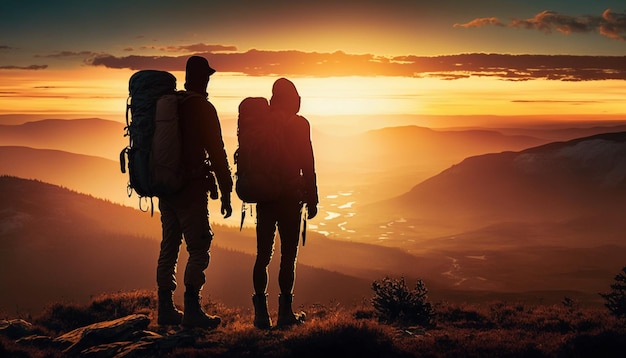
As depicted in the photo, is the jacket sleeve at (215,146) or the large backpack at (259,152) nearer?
the jacket sleeve at (215,146)

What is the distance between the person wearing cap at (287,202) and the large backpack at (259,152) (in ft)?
0.57

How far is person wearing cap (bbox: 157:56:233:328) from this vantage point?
8.70m

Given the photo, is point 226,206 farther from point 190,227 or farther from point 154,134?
point 154,134

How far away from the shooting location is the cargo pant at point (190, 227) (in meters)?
8.97

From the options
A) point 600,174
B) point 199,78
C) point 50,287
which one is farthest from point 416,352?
point 600,174

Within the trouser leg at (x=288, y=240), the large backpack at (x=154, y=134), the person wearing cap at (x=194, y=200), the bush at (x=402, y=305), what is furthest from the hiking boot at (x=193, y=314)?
the bush at (x=402, y=305)

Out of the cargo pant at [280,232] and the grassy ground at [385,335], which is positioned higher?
the cargo pant at [280,232]

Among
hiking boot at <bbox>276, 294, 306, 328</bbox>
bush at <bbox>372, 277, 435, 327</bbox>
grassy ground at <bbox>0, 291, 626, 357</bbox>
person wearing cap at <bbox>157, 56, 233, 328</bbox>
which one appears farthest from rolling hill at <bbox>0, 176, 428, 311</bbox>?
hiking boot at <bbox>276, 294, 306, 328</bbox>

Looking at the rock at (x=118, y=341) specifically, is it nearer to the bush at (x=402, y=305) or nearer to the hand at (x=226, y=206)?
the hand at (x=226, y=206)

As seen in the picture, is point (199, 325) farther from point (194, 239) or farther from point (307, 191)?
point (307, 191)

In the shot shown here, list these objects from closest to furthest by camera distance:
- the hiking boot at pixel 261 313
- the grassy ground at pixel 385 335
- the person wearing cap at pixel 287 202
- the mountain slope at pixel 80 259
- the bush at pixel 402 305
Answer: the grassy ground at pixel 385 335, the person wearing cap at pixel 287 202, the hiking boot at pixel 261 313, the bush at pixel 402 305, the mountain slope at pixel 80 259

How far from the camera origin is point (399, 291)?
11094 mm

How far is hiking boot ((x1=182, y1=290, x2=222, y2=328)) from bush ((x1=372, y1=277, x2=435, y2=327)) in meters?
3.39

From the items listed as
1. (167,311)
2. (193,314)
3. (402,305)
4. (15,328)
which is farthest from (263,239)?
(15,328)
